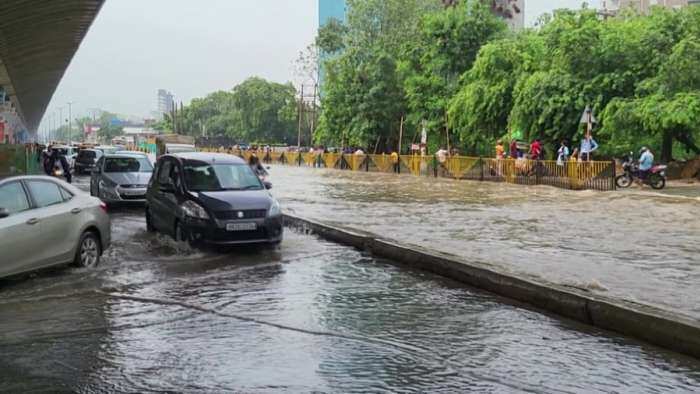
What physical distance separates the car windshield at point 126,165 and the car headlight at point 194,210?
8977mm

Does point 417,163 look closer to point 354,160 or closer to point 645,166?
point 354,160

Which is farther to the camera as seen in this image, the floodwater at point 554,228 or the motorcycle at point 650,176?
the motorcycle at point 650,176

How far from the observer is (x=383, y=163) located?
142 ft

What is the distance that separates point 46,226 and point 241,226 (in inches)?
127

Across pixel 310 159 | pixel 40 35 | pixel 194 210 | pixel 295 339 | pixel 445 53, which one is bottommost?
pixel 295 339

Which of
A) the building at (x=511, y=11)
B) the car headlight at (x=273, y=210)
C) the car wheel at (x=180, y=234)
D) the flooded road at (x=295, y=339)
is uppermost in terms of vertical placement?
the building at (x=511, y=11)

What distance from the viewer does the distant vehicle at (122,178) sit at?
19062 mm

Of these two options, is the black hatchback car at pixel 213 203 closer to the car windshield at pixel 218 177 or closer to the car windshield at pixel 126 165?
the car windshield at pixel 218 177

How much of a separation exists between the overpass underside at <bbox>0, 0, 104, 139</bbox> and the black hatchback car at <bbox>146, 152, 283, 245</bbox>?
11.2 m

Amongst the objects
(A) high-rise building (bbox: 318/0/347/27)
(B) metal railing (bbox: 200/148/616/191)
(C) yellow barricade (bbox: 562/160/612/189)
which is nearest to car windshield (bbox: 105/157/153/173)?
(B) metal railing (bbox: 200/148/616/191)

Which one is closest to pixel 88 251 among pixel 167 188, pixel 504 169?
pixel 167 188

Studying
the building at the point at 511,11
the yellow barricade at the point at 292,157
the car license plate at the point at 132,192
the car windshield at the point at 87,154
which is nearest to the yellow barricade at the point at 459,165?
the car license plate at the point at 132,192

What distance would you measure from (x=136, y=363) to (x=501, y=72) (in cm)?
3532

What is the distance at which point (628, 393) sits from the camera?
5203mm
